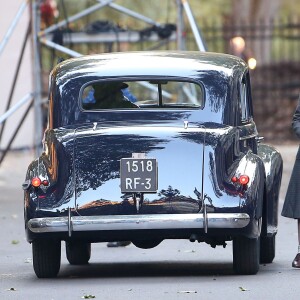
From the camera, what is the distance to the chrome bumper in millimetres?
10164


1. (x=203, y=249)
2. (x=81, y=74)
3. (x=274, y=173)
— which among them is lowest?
(x=203, y=249)

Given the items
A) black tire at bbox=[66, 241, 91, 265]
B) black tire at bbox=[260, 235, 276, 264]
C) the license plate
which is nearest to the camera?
the license plate

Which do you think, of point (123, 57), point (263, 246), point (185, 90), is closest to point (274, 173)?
point (263, 246)

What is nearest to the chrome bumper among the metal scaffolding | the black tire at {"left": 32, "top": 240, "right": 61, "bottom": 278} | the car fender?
the black tire at {"left": 32, "top": 240, "right": 61, "bottom": 278}

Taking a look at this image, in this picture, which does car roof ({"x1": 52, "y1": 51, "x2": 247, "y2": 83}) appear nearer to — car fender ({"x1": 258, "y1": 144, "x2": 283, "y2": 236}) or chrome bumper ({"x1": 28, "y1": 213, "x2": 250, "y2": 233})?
car fender ({"x1": 258, "y1": 144, "x2": 283, "y2": 236})

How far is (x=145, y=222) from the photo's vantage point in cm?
1018

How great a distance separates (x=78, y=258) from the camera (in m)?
12.1

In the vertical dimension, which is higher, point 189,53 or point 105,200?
point 189,53

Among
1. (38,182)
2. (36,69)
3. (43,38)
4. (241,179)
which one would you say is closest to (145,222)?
(241,179)

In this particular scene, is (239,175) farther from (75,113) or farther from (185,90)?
(185,90)

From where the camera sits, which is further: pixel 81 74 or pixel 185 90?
pixel 185 90

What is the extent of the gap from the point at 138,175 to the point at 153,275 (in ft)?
3.50

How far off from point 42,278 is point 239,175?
1.79 m

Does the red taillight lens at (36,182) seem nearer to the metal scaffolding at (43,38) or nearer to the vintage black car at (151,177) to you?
the vintage black car at (151,177)
